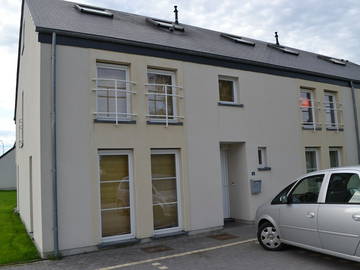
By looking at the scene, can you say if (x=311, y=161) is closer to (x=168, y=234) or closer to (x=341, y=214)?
(x=168, y=234)

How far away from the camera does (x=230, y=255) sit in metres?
6.97

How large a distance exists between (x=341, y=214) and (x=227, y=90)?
6010mm

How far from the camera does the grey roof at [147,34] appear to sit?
8.35 m

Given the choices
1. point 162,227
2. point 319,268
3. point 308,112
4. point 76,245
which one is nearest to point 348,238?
point 319,268

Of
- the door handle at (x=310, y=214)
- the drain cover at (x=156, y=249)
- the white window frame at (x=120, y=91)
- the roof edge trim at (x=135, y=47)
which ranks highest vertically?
the roof edge trim at (x=135, y=47)

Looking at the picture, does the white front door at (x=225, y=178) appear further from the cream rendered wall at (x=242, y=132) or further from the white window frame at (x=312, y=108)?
the white window frame at (x=312, y=108)

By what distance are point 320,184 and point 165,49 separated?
5304mm

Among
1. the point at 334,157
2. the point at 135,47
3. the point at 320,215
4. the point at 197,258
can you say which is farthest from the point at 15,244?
the point at 334,157

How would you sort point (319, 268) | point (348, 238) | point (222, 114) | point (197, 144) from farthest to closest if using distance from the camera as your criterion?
point (222, 114) → point (197, 144) → point (319, 268) → point (348, 238)

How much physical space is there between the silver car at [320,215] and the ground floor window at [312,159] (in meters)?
5.71

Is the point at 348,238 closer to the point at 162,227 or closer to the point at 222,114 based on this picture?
the point at 162,227

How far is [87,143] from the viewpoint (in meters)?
7.80

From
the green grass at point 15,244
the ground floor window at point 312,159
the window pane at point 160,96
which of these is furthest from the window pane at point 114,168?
the ground floor window at point 312,159

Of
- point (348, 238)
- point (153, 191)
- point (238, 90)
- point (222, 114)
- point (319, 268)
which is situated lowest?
point (319, 268)
